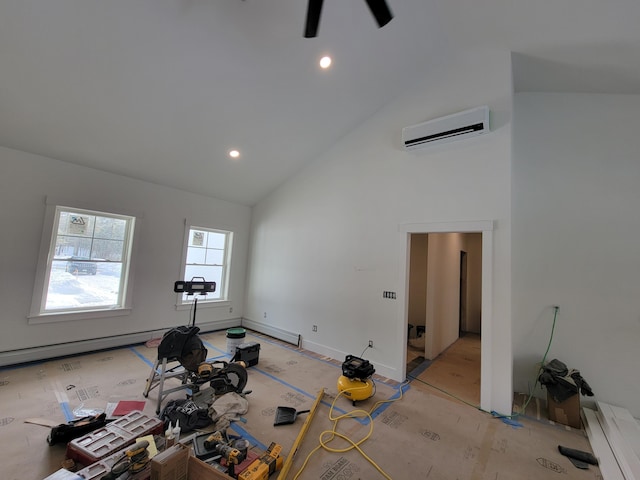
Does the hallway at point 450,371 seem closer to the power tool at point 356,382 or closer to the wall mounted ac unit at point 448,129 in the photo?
the power tool at point 356,382

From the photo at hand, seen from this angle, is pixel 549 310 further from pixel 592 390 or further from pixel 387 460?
pixel 387 460

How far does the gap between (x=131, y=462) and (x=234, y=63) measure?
382 cm

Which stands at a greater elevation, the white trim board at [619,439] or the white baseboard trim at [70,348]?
the white trim board at [619,439]

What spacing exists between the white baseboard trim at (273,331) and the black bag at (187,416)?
239 cm

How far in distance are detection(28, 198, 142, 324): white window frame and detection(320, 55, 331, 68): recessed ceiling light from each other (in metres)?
3.91

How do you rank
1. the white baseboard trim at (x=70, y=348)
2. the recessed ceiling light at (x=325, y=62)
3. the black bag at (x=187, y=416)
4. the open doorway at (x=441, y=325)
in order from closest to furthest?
the black bag at (x=187, y=416)
the recessed ceiling light at (x=325, y=62)
the white baseboard trim at (x=70, y=348)
the open doorway at (x=441, y=325)

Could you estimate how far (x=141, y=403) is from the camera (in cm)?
285

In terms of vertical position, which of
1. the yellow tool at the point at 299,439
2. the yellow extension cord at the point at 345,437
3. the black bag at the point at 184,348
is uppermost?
the black bag at the point at 184,348

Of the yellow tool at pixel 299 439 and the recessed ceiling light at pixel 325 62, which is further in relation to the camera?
the recessed ceiling light at pixel 325 62

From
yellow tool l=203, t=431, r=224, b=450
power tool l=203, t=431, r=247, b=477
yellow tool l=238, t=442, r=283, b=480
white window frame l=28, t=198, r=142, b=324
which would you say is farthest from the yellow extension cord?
white window frame l=28, t=198, r=142, b=324

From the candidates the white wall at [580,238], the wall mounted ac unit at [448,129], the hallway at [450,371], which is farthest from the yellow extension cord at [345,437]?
the wall mounted ac unit at [448,129]

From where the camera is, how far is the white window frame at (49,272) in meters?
3.71

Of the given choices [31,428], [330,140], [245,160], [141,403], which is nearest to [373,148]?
[330,140]

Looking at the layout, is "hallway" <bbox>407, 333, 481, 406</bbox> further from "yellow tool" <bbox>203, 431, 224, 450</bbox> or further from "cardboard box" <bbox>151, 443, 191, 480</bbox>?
"cardboard box" <bbox>151, 443, 191, 480</bbox>
